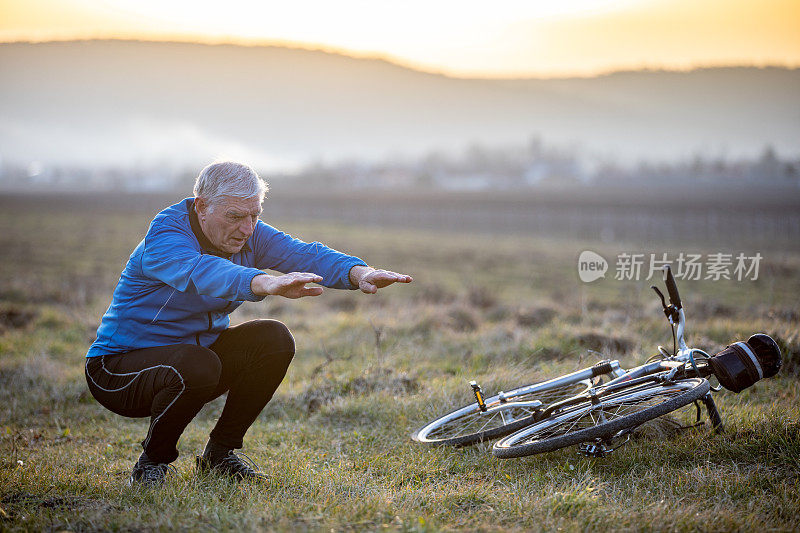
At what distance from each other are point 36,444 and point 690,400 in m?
4.86

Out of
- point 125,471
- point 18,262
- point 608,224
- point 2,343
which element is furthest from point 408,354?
point 608,224

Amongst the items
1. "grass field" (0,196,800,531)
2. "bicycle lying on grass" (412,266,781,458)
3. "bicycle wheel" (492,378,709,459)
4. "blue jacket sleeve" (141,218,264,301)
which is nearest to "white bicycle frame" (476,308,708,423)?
"bicycle lying on grass" (412,266,781,458)

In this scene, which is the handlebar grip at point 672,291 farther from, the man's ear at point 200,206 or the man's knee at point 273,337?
the man's ear at point 200,206

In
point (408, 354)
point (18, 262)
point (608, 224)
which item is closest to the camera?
point (408, 354)

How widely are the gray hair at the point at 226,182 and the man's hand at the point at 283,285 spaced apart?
694 mm

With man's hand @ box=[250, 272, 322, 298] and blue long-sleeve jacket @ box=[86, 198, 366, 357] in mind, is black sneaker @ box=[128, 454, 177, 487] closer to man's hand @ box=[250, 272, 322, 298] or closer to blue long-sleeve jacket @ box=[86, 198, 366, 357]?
blue long-sleeve jacket @ box=[86, 198, 366, 357]

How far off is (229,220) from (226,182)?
0.23m

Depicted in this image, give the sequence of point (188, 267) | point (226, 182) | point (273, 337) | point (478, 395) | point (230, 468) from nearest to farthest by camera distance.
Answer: point (188, 267)
point (226, 182)
point (230, 468)
point (273, 337)
point (478, 395)

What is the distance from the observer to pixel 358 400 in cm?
590

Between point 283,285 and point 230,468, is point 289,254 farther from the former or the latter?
point 230,468

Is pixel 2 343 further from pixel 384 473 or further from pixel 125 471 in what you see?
pixel 384 473

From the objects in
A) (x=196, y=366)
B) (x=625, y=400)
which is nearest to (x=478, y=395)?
(x=625, y=400)

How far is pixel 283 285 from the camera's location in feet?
10.7

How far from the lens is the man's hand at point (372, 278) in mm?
3996
